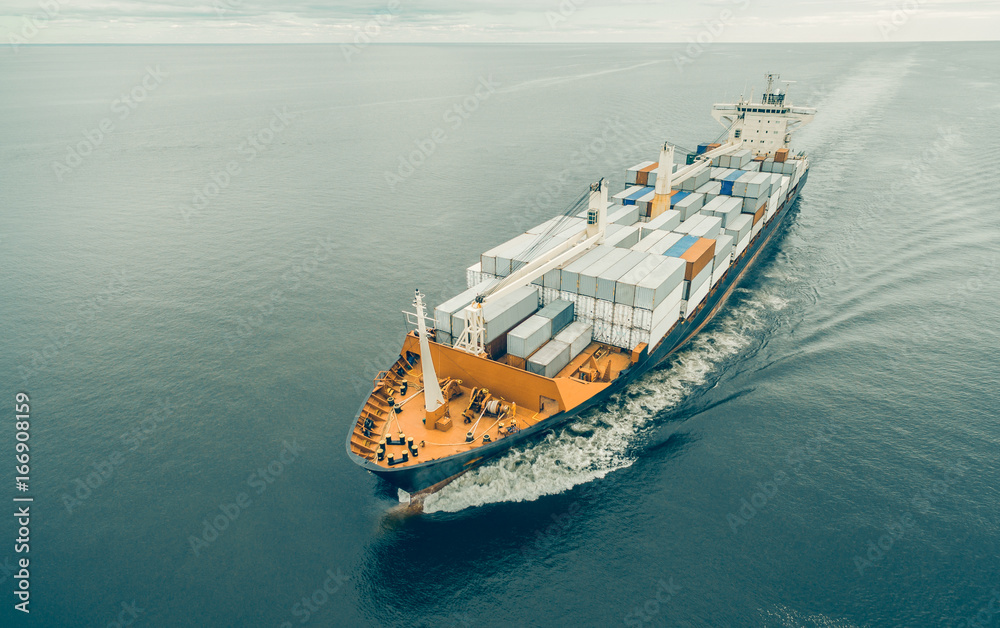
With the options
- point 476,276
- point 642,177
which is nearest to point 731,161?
point 642,177

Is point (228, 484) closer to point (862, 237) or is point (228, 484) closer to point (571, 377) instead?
point (571, 377)

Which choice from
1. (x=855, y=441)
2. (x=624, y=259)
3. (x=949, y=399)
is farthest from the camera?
(x=624, y=259)

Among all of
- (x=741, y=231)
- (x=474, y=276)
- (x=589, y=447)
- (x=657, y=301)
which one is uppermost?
(x=657, y=301)

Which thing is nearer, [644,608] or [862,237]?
[644,608]

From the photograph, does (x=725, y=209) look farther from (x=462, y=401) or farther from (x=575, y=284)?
(x=462, y=401)

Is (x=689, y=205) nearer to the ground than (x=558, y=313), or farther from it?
farther from it

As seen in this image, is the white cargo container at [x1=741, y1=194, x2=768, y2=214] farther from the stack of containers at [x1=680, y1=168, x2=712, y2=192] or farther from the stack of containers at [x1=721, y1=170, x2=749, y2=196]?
the stack of containers at [x1=680, y1=168, x2=712, y2=192]

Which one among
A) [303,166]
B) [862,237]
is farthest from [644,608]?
[303,166]
